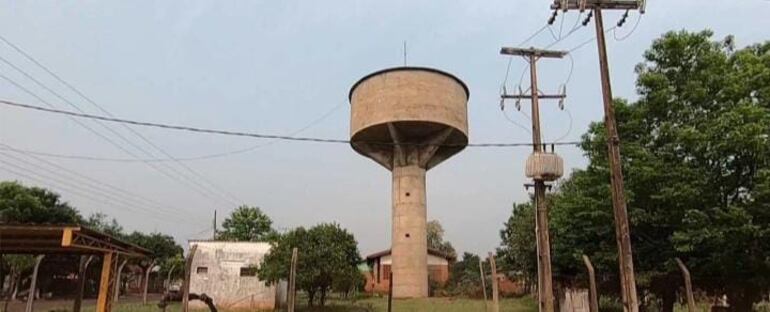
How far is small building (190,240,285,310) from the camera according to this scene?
88.9 ft

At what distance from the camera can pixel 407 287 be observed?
31875mm

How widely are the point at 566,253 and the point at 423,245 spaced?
1299cm

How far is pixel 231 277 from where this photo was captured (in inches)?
1081

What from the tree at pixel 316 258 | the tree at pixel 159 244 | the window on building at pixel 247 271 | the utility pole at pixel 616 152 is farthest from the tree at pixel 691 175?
the tree at pixel 159 244

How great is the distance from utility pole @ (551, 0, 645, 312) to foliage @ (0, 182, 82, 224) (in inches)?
1330

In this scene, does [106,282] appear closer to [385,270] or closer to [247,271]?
[247,271]

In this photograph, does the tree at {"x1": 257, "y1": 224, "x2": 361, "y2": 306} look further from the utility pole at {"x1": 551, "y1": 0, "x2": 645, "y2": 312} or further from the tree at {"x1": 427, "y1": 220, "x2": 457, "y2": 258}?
the tree at {"x1": 427, "y1": 220, "x2": 457, "y2": 258}

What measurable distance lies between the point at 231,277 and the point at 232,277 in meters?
0.05

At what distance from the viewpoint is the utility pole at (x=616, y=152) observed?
37.0ft

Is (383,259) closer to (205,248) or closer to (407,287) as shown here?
(407,287)

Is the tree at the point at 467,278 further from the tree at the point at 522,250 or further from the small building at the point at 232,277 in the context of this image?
the small building at the point at 232,277

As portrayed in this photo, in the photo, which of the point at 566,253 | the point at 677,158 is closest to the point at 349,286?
the point at 566,253

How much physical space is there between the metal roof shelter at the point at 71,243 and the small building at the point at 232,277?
12060 mm

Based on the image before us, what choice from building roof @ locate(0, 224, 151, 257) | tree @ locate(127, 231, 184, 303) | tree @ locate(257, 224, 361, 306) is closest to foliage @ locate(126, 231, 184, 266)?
tree @ locate(127, 231, 184, 303)
